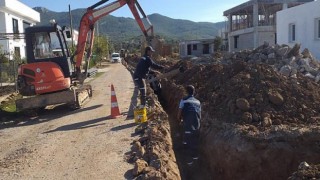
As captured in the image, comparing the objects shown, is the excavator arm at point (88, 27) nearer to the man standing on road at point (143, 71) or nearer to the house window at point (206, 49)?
the man standing on road at point (143, 71)

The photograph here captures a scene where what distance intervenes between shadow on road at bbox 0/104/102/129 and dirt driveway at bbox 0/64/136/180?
35 mm

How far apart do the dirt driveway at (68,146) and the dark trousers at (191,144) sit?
4.19 feet

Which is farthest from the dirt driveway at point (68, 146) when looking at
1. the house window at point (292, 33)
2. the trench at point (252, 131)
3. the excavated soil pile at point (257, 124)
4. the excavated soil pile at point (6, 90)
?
the house window at point (292, 33)

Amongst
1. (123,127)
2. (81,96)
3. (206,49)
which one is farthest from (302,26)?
(206,49)

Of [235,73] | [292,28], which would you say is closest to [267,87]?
[235,73]

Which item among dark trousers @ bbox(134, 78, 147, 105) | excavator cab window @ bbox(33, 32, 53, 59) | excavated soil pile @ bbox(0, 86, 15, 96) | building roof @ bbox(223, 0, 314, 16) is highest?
building roof @ bbox(223, 0, 314, 16)

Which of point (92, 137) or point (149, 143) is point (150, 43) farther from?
point (149, 143)

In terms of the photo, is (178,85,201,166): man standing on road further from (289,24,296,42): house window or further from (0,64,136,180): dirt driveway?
(289,24,296,42): house window

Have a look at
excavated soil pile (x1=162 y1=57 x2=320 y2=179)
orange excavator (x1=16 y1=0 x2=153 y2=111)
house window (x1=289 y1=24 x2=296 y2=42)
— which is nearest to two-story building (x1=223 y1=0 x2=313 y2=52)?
house window (x1=289 y1=24 x2=296 y2=42)

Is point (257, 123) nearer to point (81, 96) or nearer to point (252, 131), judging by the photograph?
point (252, 131)

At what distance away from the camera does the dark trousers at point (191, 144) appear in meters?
9.02

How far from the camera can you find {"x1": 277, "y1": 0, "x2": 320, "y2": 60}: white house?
2388 cm

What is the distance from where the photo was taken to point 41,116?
13.0m

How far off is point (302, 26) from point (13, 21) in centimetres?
2746
